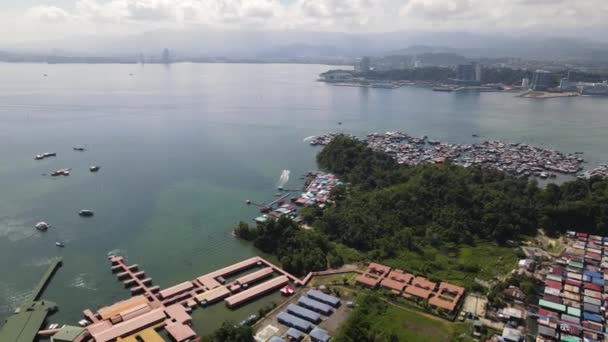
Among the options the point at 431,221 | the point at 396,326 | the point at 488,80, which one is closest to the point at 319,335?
the point at 396,326

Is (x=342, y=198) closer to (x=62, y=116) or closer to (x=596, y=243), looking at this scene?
(x=596, y=243)

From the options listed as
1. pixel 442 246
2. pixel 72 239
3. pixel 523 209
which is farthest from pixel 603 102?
pixel 72 239

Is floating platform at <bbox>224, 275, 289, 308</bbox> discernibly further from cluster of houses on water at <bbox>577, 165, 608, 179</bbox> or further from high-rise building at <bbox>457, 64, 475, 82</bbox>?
high-rise building at <bbox>457, 64, 475, 82</bbox>

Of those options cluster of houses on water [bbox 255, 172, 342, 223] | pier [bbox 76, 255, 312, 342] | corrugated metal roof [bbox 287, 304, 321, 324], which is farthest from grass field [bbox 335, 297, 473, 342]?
cluster of houses on water [bbox 255, 172, 342, 223]

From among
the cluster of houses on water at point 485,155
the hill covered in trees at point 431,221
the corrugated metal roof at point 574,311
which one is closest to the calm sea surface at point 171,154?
the cluster of houses on water at point 485,155

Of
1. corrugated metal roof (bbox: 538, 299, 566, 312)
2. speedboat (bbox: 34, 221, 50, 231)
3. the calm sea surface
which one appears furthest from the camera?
speedboat (bbox: 34, 221, 50, 231)

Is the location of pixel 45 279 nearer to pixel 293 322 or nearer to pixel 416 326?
pixel 293 322
